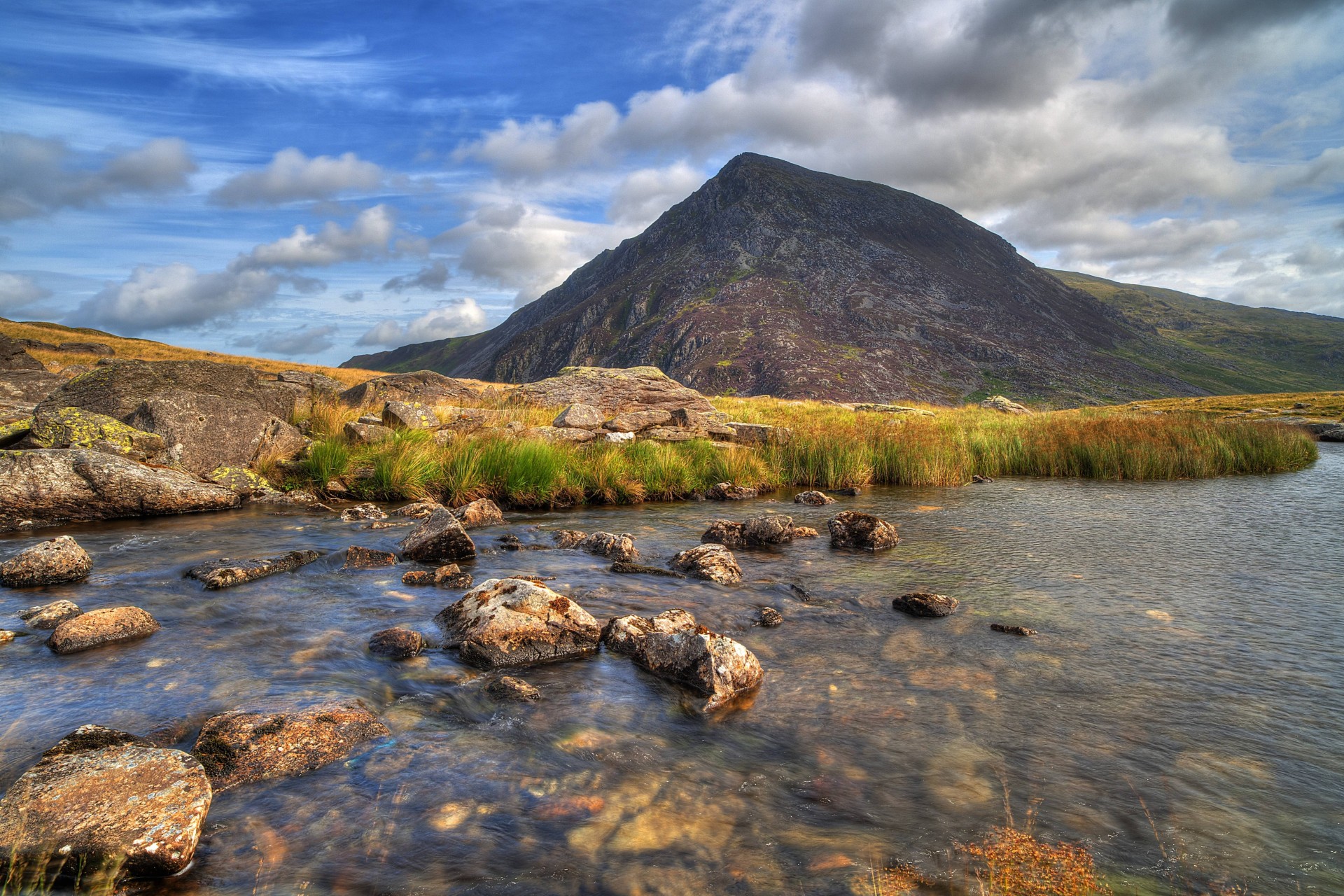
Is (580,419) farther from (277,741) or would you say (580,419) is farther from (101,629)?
(277,741)

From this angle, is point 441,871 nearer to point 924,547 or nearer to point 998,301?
point 924,547

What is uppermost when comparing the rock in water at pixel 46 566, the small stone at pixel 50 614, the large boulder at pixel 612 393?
the large boulder at pixel 612 393

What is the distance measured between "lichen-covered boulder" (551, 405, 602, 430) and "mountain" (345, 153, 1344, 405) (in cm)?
Result: 8869

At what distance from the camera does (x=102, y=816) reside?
282 centimetres

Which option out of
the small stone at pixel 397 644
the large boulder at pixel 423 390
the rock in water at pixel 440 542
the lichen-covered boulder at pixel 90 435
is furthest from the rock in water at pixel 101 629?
the large boulder at pixel 423 390

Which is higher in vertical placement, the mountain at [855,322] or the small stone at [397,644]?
the mountain at [855,322]

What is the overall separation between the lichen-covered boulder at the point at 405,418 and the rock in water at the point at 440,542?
7.54 m

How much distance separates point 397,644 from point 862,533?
6.70 metres

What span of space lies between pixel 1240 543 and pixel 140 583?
574 inches

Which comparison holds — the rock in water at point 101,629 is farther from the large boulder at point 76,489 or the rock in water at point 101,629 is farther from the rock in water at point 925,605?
the rock in water at point 925,605

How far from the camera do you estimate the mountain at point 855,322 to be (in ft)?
401

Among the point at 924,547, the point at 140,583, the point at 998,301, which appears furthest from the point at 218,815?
the point at 998,301

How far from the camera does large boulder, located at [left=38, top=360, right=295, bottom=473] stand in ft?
39.9

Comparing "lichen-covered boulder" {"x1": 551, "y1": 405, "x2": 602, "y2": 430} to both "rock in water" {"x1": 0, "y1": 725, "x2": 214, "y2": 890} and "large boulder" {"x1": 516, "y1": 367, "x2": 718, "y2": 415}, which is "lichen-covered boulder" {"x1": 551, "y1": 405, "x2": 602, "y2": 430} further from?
"rock in water" {"x1": 0, "y1": 725, "x2": 214, "y2": 890}
